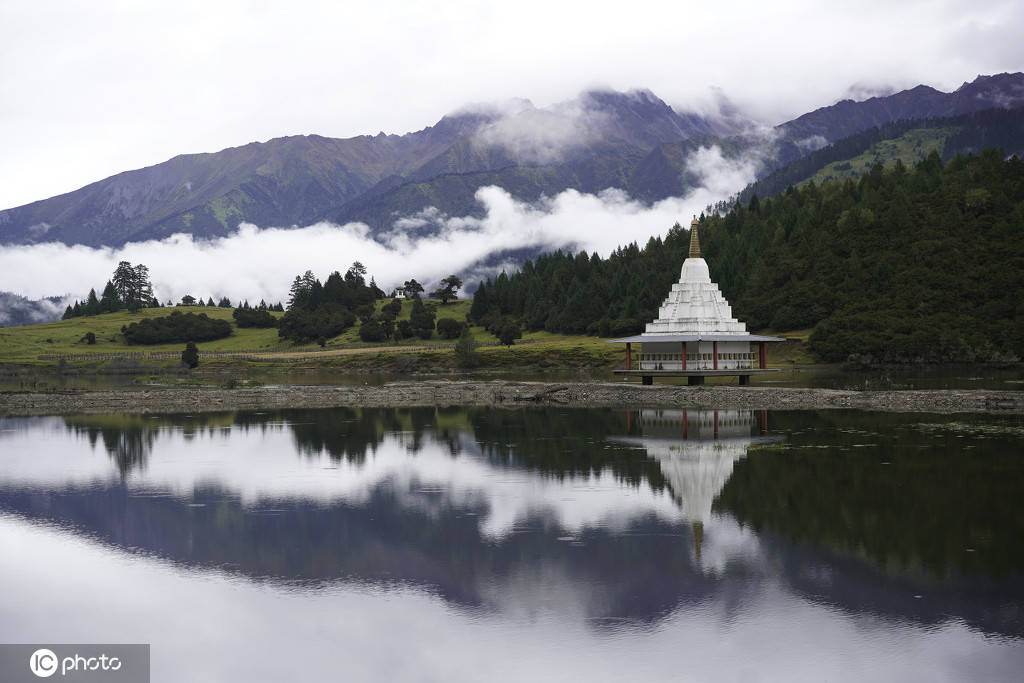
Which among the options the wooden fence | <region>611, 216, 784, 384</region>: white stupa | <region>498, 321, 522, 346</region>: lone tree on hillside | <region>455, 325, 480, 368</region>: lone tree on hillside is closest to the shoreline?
<region>611, 216, 784, 384</region>: white stupa

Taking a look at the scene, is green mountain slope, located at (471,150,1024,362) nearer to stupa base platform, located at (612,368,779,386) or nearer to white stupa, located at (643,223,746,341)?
white stupa, located at (643,223,746,341)

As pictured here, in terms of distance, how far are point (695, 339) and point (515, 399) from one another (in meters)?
17.1

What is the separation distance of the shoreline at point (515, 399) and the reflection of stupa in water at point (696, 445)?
5.67m

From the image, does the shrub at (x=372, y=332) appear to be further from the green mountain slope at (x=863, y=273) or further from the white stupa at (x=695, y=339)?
the white stupa at (x=695, y=339)

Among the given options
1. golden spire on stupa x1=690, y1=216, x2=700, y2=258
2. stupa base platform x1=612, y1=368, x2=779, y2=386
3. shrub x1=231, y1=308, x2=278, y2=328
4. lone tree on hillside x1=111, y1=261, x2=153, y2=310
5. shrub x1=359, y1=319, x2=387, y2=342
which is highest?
lone tree on hillside x1=111, y1=261, x2=153, y2=310

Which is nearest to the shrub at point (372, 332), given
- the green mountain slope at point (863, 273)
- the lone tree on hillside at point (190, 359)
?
the green mountain slope at point (863, 273)

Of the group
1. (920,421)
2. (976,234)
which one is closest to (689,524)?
(920,421)

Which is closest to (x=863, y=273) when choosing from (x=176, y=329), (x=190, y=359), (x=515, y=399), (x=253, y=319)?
(x=515, y=399)

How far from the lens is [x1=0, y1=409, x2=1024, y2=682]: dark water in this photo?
47.7 feet

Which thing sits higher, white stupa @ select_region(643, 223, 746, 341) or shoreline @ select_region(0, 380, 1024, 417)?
white stupa @ select_region(643, 223, 746, 341)

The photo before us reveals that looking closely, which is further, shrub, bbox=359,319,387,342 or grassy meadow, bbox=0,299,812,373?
shrub, bbox=359,319,387,342

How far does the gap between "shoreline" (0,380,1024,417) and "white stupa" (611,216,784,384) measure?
6156 millimetres

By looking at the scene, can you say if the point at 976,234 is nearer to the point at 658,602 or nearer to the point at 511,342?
the point at 511,342

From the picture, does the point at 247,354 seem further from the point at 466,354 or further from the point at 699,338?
the point at 699,338
